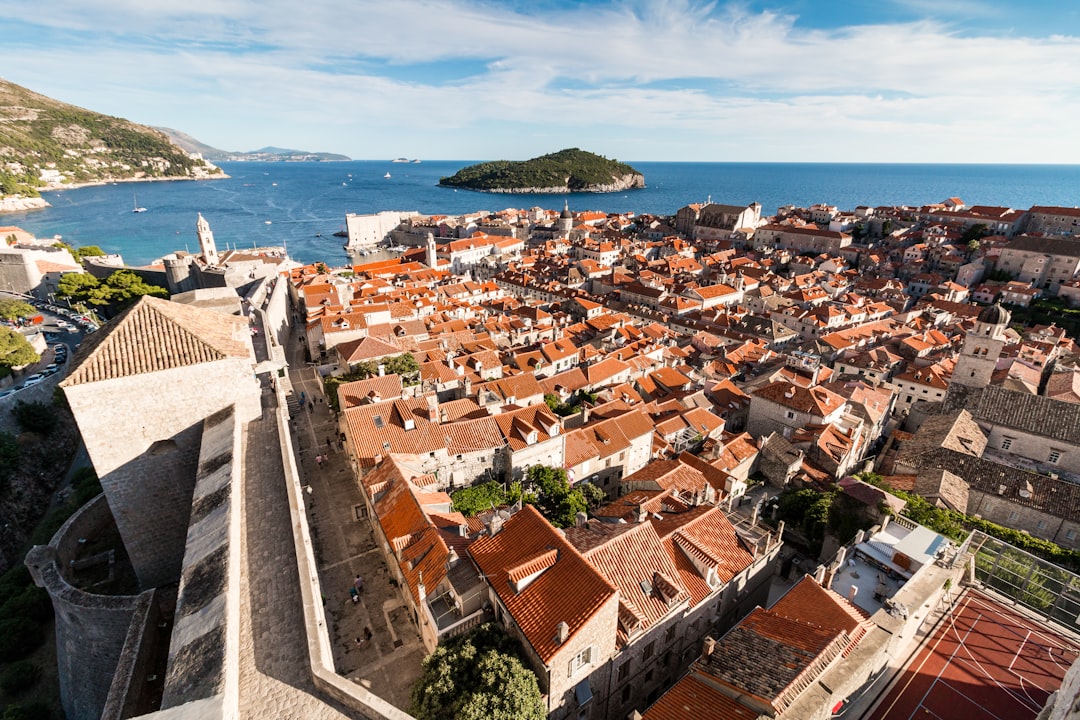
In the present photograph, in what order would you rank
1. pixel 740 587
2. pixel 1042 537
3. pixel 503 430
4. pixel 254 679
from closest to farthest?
pixel 254 679 < pixel 740 587 < pixel 1042 537 < pixel 503 430

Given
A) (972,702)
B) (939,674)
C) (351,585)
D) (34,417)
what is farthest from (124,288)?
(972,702)

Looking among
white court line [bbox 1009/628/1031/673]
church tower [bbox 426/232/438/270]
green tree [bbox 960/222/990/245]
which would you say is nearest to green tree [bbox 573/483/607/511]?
white court line [bbox 1009/628/1031/673]

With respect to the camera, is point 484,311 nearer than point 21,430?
No

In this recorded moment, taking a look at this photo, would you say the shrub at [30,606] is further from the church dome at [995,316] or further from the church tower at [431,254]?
the church tower at [431,254]

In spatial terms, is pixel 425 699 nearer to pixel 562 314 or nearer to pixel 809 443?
pixel 809 443

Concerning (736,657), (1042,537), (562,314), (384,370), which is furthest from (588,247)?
(736,657)

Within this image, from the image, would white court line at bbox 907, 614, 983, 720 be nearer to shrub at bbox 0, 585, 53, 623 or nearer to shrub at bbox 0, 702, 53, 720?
shrub at bbox 0, 702, 53, 720

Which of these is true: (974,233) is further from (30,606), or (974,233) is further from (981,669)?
(30,606)
